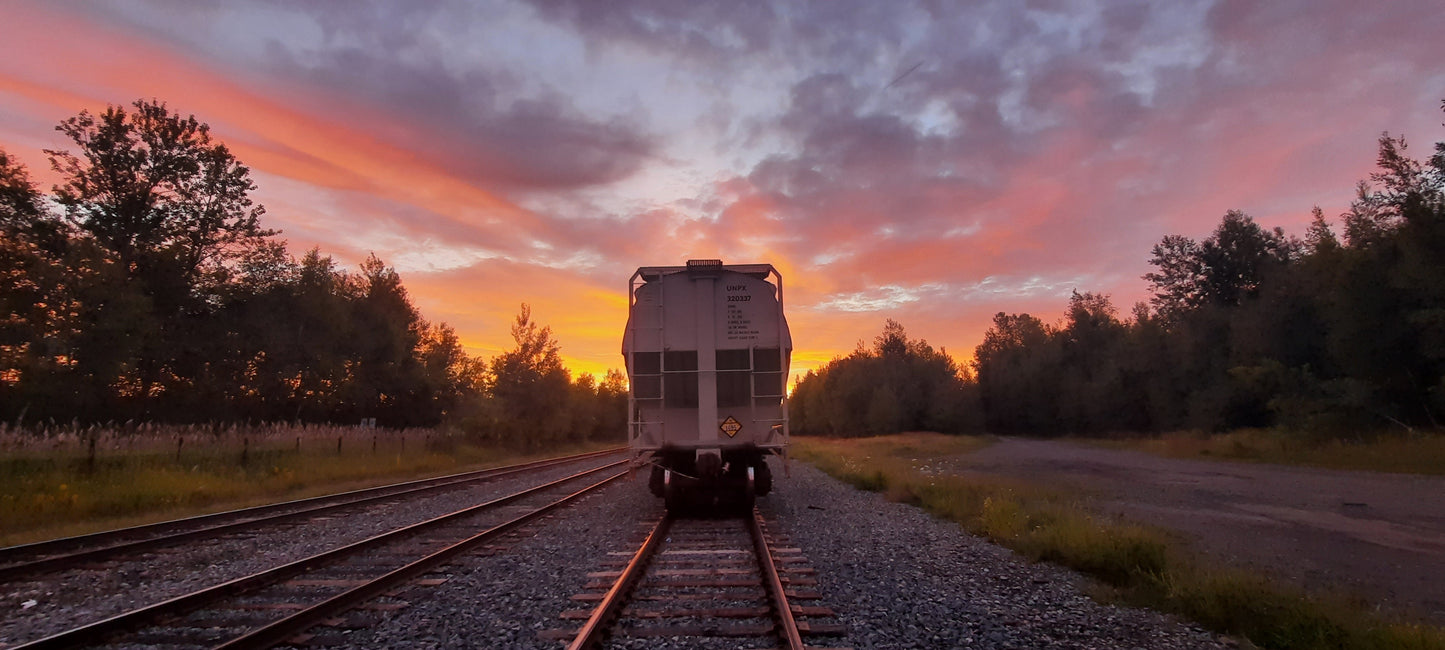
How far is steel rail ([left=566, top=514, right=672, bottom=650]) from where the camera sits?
16.0ft

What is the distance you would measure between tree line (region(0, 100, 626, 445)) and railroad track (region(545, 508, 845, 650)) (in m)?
25.9

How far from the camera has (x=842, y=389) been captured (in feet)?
320

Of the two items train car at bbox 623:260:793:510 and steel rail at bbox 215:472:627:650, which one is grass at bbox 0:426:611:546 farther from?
train car at bbox 623:260:793:510

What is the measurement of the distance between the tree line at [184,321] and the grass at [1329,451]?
120ft

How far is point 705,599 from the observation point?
634 centimetres

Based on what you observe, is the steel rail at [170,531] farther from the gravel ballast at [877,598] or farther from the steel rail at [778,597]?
the steel rail at [778,597]

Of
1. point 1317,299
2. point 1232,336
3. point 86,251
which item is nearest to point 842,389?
point 1232,336

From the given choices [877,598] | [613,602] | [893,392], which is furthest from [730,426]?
[893,392]

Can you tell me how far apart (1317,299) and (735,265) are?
3805 cm

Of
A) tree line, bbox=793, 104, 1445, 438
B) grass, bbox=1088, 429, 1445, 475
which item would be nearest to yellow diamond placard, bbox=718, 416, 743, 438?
grass, bbox=1088, 429, 1445, 475

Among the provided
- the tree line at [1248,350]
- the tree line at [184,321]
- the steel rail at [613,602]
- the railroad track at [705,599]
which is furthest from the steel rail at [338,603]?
the tree line at [1248,350]

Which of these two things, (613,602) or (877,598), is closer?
(613,602)

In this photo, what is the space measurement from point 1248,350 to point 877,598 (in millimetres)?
48288

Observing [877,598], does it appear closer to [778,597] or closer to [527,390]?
[778,597]
